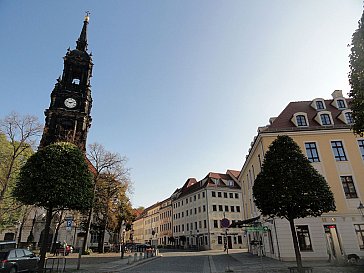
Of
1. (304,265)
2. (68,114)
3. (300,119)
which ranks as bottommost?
(304,265)

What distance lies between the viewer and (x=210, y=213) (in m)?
56.2

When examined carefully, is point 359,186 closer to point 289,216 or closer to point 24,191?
point 289,216

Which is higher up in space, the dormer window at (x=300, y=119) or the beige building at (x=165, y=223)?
the dormer window at (x=300, y=119)

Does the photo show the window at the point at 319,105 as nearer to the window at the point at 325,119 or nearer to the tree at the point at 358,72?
the window at the point at 325,119

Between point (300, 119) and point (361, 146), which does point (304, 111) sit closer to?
point (300, 119)

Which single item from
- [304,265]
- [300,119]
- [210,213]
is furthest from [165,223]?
[304,265]

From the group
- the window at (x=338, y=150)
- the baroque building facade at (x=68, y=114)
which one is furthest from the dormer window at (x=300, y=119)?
the baroque building facade at (x=68, y=114)

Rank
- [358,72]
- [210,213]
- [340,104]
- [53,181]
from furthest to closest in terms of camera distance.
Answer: [210,213] < [340,104] < [53,181] < [358,72]

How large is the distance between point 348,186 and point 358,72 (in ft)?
53.5

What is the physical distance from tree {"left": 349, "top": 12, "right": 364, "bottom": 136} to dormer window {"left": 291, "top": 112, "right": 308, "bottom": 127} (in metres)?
14.6

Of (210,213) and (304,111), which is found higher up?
(304,111)

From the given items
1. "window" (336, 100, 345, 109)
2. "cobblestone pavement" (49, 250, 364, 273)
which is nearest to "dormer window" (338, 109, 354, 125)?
"window" (336, 100, 345, 109)

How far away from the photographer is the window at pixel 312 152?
2488 centimetres

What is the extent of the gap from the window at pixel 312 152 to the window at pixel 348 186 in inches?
110
